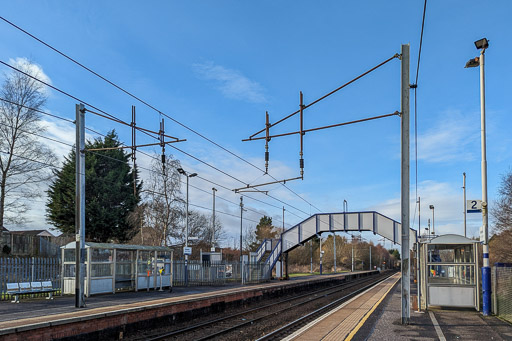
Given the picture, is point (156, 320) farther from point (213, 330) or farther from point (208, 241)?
point (208, 241)

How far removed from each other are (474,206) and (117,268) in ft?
54.6

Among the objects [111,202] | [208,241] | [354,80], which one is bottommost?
[208,241]

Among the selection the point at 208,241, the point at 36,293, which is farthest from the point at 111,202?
the point at 36,293

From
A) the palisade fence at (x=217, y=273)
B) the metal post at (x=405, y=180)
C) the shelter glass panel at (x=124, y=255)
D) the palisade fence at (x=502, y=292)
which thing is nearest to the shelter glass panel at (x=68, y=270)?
the shelter glass panel at (x=124, y=255)

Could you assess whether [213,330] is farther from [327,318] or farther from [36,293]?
[36,293]

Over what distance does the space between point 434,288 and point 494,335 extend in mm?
5111

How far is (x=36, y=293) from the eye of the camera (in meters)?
19.1

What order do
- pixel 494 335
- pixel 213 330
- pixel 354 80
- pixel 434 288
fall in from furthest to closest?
1. pixel 434 288
2. pixel 213 330
3. pixel 354 80
4. pixel 494 335

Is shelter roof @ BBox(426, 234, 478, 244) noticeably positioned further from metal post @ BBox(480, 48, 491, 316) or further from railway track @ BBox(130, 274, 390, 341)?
railway track @ BBox(130, 274, 390, 341)

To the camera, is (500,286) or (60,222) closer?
(500,286)

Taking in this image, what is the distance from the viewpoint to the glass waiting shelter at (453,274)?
16.1 metres

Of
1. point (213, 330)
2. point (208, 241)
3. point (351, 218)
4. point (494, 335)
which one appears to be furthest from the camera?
point (208, 241)

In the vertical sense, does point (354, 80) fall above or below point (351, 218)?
above

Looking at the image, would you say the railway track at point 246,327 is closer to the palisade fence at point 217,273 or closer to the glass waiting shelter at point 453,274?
the glass waiting shelter at point 453,274
